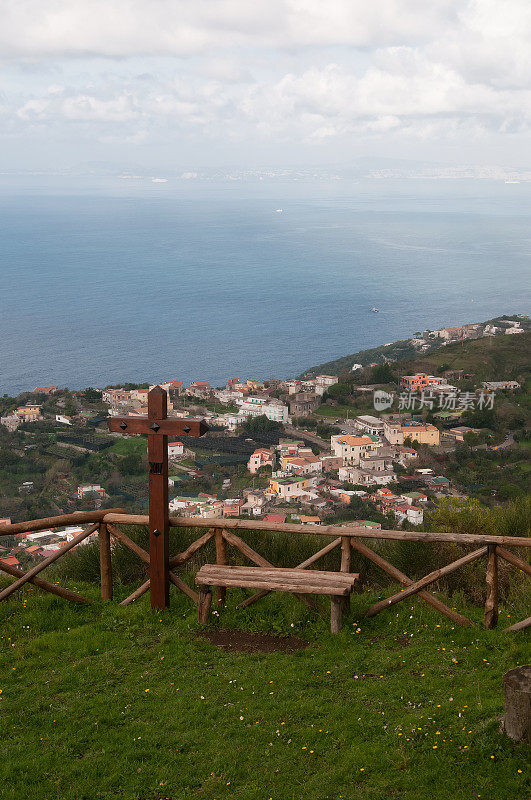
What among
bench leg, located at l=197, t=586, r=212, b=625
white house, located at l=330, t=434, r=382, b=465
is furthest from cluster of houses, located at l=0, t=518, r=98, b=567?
white house, located at l=330, t=434, r=382, b=465

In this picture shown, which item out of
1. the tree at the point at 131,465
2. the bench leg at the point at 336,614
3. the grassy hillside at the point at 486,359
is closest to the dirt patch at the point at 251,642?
the bench leg at the point at 336,614

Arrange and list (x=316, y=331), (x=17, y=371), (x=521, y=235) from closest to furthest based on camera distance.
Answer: (x=17, y=371) → (x=316, y=331) → (x=521, y=235)

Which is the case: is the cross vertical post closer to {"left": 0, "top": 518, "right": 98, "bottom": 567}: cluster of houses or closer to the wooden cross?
the wooden cross

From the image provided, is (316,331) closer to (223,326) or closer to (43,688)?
(223,326)

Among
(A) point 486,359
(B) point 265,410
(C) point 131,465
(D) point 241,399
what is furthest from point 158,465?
(A) point 486,359

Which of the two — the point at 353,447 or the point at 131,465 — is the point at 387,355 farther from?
the point at 131,465

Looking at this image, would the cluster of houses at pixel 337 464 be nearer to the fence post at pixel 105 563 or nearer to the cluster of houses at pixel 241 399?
the cluster of houses at pixel 241 399

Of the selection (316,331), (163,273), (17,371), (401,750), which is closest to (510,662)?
(401,750)
